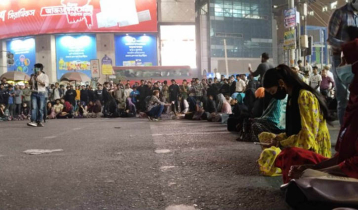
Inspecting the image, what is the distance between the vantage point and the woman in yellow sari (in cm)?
309

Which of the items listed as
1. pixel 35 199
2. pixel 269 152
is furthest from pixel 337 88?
pixel 35 199

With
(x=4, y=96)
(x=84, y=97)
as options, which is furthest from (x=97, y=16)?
(x=4, y=96)

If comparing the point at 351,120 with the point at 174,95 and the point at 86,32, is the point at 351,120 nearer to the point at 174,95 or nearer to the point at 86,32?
the point at 174,95

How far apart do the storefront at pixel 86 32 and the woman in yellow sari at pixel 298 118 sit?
36.7 metres

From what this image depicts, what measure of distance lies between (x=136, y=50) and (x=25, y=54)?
1305 cm

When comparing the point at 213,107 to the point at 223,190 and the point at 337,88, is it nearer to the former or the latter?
the point at 337,88

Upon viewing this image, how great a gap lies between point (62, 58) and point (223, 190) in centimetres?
3971

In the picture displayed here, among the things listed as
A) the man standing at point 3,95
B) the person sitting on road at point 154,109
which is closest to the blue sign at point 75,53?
the man standing at point 3,95

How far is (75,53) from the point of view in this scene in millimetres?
39906

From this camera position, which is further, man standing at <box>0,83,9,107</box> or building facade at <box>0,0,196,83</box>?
building facade at <box>0,0,196,83</box>

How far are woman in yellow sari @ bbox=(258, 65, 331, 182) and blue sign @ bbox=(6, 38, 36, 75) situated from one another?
41453mm

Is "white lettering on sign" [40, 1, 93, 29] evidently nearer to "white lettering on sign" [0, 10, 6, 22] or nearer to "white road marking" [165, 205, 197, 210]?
"white lettering on sign" [0, 10, 6, 22]

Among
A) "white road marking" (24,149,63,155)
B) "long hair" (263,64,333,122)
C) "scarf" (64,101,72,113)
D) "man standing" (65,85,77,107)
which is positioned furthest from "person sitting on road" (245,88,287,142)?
"man standing" (65,85,77,107)

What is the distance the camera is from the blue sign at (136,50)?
39.7m
